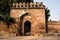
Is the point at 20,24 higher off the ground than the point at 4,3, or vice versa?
the point at 4,3

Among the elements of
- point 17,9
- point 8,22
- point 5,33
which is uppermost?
point 17,9

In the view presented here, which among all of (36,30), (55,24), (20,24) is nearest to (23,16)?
(20,24)

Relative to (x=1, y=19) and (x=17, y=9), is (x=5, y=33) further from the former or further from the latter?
(x=17, y=9)

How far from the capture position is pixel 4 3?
28.6 m

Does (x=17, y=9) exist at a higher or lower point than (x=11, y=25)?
higher

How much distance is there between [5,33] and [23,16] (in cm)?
306

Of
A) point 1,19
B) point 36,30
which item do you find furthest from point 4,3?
point 36,30

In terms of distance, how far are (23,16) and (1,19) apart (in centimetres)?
268

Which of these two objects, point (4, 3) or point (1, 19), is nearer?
point (1, 19)

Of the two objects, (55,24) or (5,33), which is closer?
(5,33)

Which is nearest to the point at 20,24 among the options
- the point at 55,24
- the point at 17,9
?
the point at 17,9

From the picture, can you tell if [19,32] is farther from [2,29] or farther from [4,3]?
[4,3]

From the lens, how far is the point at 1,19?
20266mm

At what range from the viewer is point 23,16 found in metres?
20.5
